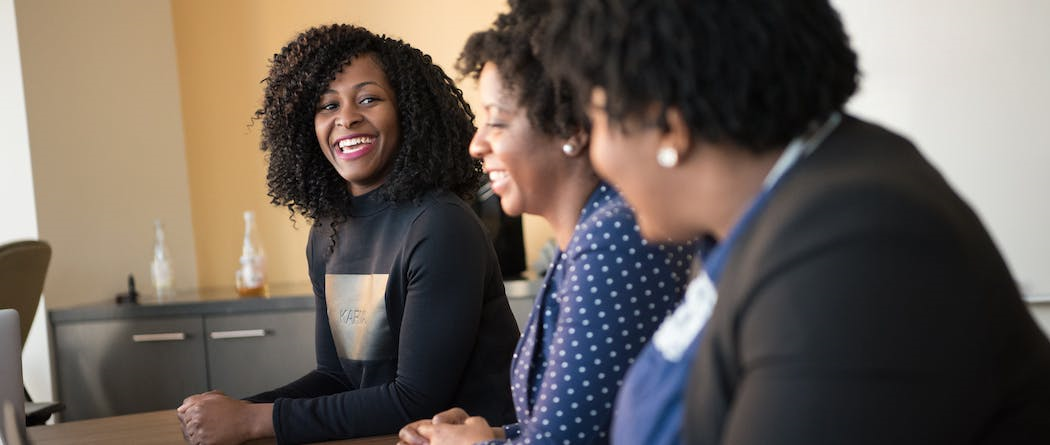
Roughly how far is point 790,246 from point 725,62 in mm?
144

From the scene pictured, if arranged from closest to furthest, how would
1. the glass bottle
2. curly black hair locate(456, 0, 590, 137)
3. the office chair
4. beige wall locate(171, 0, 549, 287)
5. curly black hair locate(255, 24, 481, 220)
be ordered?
curly black hair locate(456, 0, 590, 137), curly black hair locate(255, 24, 481, 220), the office chair, the glass bottle, beige wall locate(171, 0, 549, 287)

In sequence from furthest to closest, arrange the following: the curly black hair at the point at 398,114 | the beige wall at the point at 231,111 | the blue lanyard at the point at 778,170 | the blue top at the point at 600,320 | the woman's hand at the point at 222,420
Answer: the beige wall at the point at 231,111, the curly black hair at the point at 398,114, the woman's hand at the point at 222,420, the blue top at the point at 600,320, the blue lanyard at the point at 778,170

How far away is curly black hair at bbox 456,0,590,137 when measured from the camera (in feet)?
4.42

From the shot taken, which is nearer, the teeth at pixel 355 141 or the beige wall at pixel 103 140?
the teeth at pixel 355 141

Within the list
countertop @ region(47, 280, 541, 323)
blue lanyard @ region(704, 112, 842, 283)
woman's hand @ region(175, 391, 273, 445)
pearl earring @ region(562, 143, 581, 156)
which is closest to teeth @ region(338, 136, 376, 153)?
woman's hand @ region(175, 391, 273, 445)

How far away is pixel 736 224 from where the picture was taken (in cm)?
84

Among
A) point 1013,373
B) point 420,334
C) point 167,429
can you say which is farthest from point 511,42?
point 167,429

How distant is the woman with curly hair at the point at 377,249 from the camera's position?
5.76ft

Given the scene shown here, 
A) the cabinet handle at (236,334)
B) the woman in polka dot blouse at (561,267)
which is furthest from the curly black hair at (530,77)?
the cabinet handle at (236,334)

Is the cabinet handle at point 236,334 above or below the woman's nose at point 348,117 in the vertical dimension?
below

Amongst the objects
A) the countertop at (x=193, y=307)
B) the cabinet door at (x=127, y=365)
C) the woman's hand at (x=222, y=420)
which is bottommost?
the cabinet door at (x=127, y=365)

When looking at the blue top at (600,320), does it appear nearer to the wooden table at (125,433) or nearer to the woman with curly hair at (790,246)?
the woman with curly hair at (790,246)

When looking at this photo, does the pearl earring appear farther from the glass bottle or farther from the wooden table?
the glass bottle

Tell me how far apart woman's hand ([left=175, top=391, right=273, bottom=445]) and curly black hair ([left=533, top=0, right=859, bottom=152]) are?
110 centimetres
